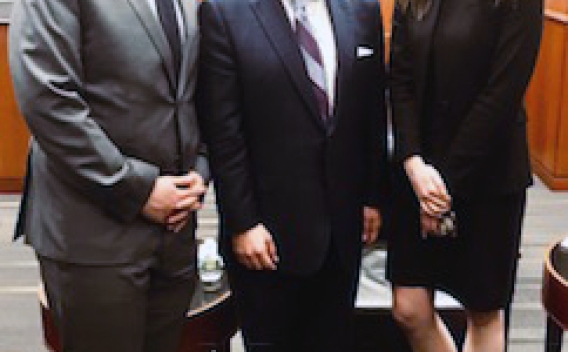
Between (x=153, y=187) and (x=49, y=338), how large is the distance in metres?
0.98

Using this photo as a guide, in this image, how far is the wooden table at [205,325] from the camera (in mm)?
2426

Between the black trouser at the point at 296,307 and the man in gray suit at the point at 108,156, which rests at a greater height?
the man in gray suit at the point at 108,156

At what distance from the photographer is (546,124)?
5.52 m

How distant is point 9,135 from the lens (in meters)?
5.24

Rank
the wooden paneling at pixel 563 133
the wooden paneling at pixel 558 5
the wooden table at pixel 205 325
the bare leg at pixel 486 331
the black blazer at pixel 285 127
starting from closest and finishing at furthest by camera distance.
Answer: the black blazer at pixel 285 127 → the bare leg at pixel 486 331 → the wooden table at pixel 205 325 → the wooden paneling at pixel 563 133 → the wooden paneling at pixel 558 5

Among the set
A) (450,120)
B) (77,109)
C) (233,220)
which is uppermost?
(77,109)

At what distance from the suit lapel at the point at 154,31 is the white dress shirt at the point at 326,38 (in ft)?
1.12

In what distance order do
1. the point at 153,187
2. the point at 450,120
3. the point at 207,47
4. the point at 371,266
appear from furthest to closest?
the point at 371,266, the point at 450,120, the point at 207,47, the point at 153,187

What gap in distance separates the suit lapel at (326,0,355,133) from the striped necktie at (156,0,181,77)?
37 cm

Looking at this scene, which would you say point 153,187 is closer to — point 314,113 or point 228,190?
point 228,190

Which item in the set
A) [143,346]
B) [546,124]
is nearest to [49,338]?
[143,346]

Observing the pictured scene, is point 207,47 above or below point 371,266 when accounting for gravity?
above

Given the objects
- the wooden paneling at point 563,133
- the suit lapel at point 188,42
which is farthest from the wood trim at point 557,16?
the suit lapel at point 188,42

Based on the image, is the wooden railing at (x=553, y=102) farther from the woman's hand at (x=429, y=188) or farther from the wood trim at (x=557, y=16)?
the woman's hand at (x=429, y=188)
